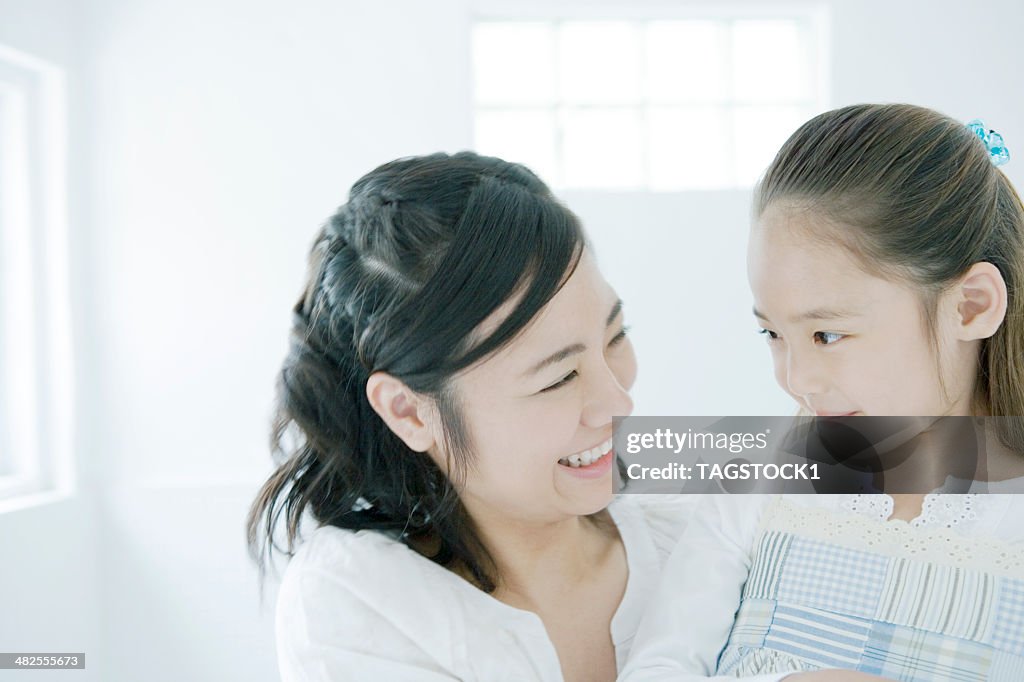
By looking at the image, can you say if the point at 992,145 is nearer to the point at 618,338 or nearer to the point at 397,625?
the point at 618,338

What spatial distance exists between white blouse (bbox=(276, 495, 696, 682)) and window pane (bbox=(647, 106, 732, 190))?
1.94m

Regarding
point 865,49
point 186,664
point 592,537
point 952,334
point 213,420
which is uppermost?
point 865,49

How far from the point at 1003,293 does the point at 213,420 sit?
2.19 m

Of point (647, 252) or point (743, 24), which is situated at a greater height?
point (743, 24)

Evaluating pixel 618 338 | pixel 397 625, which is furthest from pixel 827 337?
pixel 397 625

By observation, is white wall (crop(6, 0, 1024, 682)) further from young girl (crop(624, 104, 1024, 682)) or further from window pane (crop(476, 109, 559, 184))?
young girl (crop(624, 104, 1024, 682))

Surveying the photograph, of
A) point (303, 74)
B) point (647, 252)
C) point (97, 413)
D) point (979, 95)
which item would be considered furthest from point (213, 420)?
point (979, 95)

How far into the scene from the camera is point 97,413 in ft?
8.31

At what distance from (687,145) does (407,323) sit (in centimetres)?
203

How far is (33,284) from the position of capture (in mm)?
2338

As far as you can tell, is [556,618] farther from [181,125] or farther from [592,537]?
[181,125]

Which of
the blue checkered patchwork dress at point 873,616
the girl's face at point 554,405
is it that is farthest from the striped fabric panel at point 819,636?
the girl's face at point 554,405

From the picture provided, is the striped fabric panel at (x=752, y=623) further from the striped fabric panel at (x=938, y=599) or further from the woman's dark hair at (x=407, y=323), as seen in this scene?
the woman's dark hair at (x=407, y=323)

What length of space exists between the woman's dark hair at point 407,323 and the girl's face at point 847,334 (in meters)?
0.21
